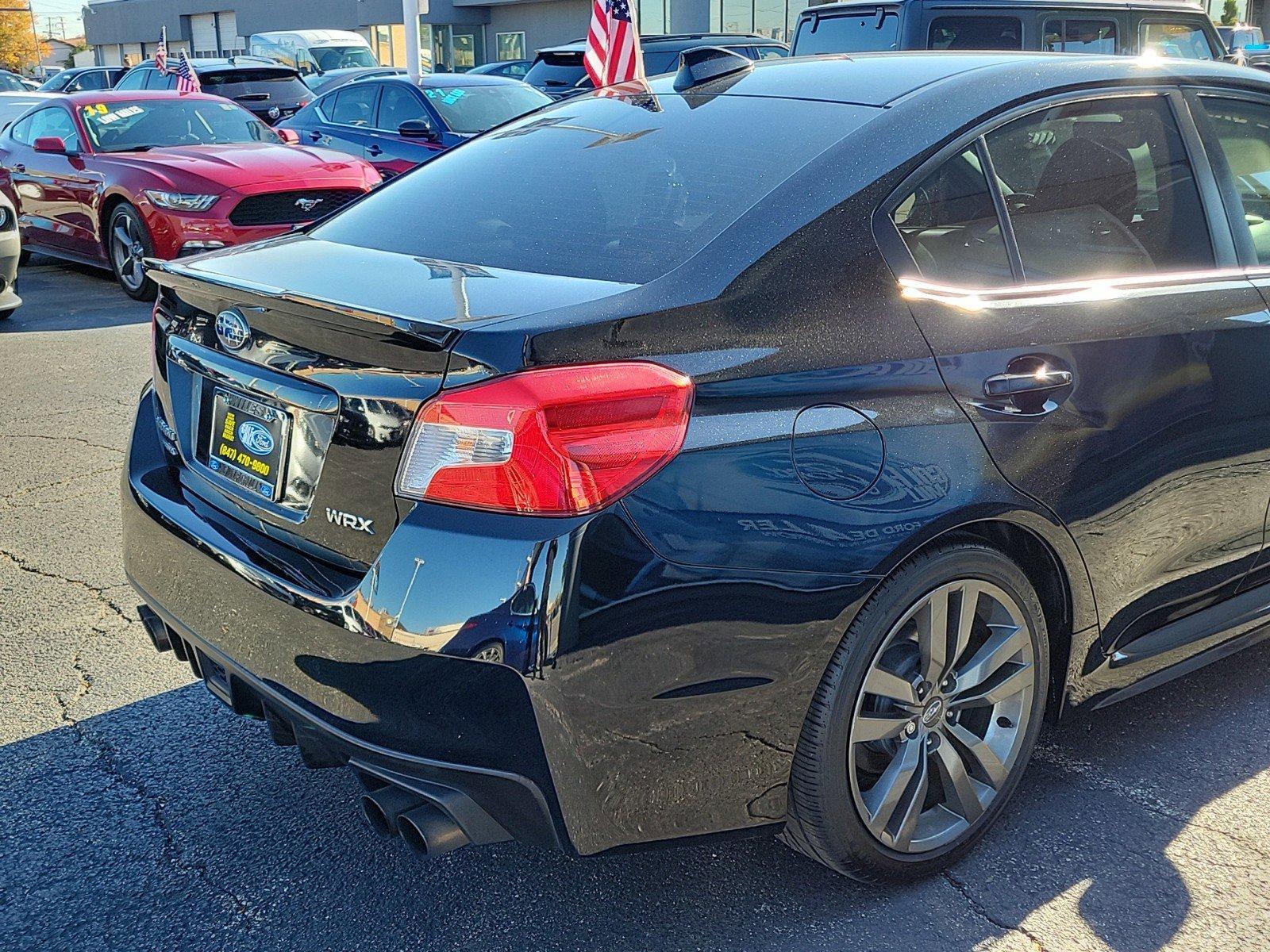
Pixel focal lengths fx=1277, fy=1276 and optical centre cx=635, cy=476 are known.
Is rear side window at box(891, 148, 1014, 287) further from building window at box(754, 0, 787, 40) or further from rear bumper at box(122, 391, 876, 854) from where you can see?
building window at box(754, 0, 787, 40)

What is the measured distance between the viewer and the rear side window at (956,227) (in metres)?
2.64

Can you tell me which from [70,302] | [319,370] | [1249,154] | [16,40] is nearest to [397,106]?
[70,302]

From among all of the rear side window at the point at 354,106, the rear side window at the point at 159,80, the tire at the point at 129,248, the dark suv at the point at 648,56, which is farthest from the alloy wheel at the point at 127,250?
the rear side window at the point at 159,80

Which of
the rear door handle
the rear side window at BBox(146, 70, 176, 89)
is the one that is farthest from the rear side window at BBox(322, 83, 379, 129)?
the rear door handle

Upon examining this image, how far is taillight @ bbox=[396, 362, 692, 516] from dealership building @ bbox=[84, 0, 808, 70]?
14.8 m

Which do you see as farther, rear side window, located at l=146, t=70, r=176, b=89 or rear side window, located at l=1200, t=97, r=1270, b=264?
rear side window, located at l=146, t=70, r=176, b=89

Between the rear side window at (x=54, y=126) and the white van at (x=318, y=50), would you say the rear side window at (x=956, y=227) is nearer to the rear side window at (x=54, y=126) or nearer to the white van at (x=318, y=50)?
the rear side window at (x=54, y=126)

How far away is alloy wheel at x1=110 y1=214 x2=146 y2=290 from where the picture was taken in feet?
32.2

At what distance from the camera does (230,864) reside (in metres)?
2.77

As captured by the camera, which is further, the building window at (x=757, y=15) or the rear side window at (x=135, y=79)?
the building window at (x=757, y=15)

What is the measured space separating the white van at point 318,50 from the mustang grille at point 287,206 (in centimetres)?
2000

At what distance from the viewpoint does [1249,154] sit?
3475mm

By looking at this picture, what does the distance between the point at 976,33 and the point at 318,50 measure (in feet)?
73.2

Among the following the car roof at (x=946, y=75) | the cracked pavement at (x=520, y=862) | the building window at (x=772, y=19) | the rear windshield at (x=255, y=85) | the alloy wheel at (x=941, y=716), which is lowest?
the cracked pavement at (x=520, y=862)
